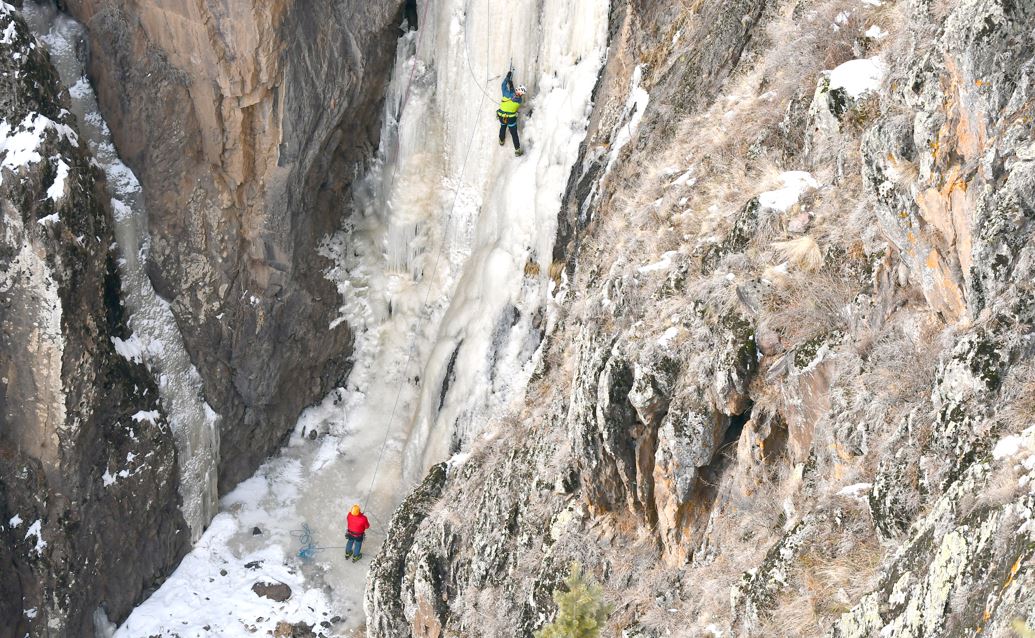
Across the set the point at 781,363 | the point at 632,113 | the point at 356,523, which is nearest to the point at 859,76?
the point at 781,363

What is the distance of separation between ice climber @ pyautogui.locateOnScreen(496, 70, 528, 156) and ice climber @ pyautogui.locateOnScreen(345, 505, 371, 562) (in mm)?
6918

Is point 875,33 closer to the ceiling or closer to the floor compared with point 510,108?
closer to the floor

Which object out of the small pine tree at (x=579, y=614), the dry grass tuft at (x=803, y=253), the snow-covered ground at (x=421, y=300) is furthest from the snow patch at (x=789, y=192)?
the snow-covered ground at (x=421, y=300)

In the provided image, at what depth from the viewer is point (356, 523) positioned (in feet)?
57.1

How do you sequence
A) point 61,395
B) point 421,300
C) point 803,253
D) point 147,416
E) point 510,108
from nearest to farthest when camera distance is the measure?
point 803,253
point 510,108
point 61,395
point 147,416
point 421,300

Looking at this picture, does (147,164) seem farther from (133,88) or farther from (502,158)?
(502,158)

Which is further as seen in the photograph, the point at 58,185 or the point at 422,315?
the point at 422,315

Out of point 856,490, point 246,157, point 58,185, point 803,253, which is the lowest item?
point 856,490

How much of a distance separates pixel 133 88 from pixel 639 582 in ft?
43.9

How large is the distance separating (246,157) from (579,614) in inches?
480

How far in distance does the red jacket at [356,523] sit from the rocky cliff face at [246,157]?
3746mm

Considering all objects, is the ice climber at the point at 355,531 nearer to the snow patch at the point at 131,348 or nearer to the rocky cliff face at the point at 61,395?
the rocky cliff face at the point at 61,395

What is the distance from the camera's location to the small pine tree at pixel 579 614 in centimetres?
913

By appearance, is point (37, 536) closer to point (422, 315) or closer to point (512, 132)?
point (422, 315)
